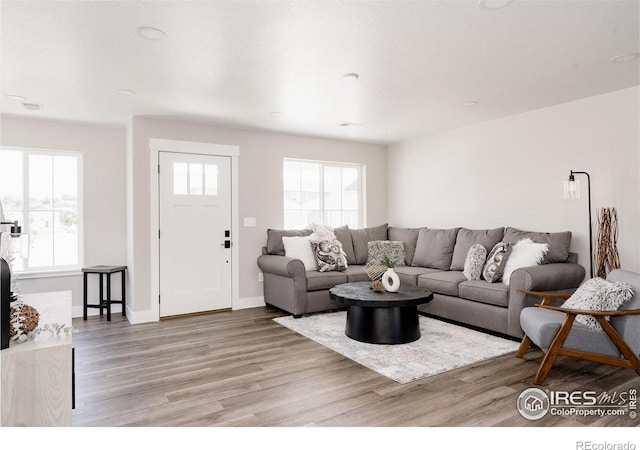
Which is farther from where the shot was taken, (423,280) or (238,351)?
(423,280)

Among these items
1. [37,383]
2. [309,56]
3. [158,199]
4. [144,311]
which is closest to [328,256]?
[158,199]

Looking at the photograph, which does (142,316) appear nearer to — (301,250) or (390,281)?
(301,250)

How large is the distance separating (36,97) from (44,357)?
3.31 meters

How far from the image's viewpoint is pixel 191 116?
475cm

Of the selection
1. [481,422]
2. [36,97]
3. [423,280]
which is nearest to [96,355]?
[36,97]

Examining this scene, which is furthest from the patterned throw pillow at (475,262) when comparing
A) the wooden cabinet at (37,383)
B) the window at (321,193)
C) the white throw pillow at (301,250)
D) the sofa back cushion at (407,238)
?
the wooden cabinet at (37,383)

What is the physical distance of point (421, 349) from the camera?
3607mm

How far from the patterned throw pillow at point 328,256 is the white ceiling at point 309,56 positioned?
166 cm

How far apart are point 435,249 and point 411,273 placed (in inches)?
22.4

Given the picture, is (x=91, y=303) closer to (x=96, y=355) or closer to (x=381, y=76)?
(x=96, y=355)

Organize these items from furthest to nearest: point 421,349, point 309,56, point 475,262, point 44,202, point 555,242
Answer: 1. point 44,202
2. point 475,262
3. point 555,242
4. point 421,349
5. point 309,56

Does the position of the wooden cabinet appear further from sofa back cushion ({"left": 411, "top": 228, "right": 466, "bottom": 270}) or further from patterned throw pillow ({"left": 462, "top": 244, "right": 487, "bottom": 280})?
sofa back cushion ({"left": 411, "top": 228, "right": 466, "bottom": 270})

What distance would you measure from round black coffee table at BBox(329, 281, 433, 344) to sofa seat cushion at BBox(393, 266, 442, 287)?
3.26 feet

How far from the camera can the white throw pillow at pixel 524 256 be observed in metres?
4.02
